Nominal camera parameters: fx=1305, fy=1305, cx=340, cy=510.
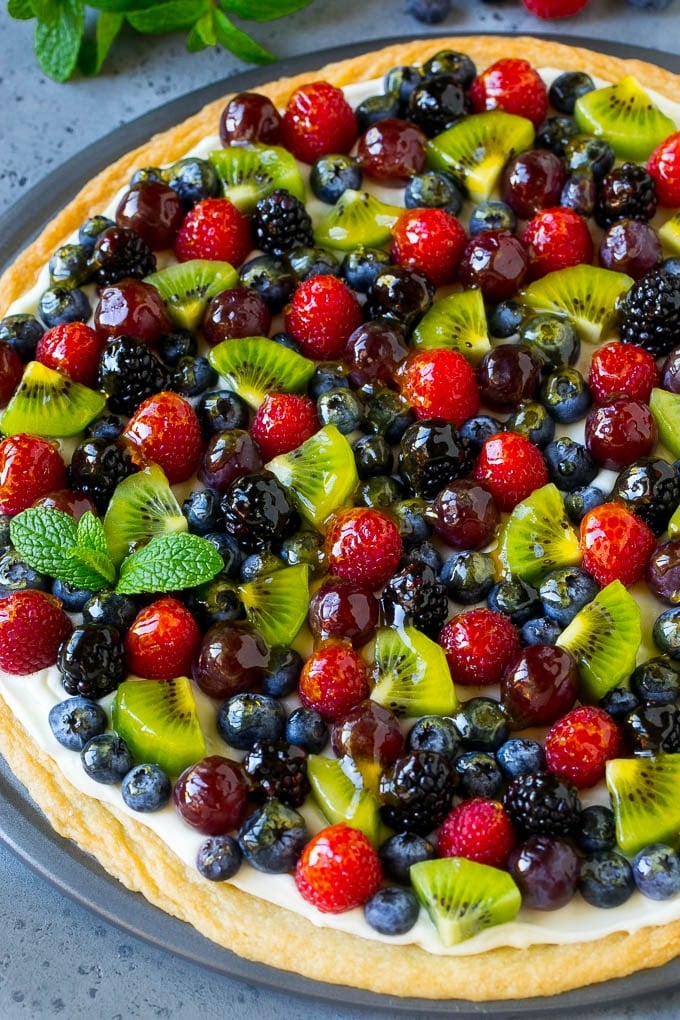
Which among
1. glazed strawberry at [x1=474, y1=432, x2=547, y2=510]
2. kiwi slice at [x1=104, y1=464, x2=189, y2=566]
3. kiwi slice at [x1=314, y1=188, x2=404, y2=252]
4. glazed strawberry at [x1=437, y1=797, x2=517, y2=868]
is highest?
kiwi slice at [x1=314, y1=188, x2=404, y2=252]

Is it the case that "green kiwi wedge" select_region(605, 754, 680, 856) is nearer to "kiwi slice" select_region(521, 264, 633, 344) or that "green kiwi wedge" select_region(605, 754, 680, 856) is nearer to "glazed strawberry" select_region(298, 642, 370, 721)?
"glazed strawberry" select_region(298, 642, 370, 721)

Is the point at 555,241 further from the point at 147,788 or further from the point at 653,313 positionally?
the point at 147,788

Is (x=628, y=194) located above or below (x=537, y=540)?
above

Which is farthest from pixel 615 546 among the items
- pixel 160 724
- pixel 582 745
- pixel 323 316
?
pixel 160 724

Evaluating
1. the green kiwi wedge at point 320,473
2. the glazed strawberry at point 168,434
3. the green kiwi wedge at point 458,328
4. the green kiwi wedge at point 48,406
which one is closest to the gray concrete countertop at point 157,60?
the green kiwi wedge at point 48,406

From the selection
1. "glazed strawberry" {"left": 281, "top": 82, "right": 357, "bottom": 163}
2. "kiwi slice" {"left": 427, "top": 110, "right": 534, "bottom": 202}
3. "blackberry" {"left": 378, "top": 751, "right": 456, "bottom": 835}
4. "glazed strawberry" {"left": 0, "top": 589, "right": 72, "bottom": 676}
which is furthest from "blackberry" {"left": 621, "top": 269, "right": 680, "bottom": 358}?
"glazed strawberry" {"left": 0, "top": 589, "right": 72, "bottom": 676}

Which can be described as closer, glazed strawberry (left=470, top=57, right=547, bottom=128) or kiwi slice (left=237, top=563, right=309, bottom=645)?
kiwi slice (left=237, top=563, right=309, bottom=645)
